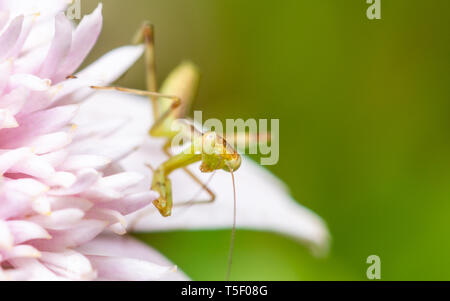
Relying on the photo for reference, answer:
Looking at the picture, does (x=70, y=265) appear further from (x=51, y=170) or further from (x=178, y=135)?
(x=178, y=135)

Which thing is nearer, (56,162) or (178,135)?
(56,162)

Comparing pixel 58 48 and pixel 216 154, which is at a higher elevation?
pixel 58 48

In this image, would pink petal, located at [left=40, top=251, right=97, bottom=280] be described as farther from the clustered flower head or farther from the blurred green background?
the blurred green background

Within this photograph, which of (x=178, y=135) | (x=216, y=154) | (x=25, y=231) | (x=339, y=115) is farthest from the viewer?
(x=339, y=115)

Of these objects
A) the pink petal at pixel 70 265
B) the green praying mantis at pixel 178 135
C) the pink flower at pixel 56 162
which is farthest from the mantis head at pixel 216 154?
the pink petal at pixel 70 265

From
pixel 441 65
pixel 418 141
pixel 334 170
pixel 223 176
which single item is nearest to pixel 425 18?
pixel 441 65

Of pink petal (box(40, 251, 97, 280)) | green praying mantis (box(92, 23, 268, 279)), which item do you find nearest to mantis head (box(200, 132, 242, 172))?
green praying mantis (box(92, 23, 268, 279))

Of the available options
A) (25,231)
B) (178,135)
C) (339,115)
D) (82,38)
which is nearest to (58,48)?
(82,38)
